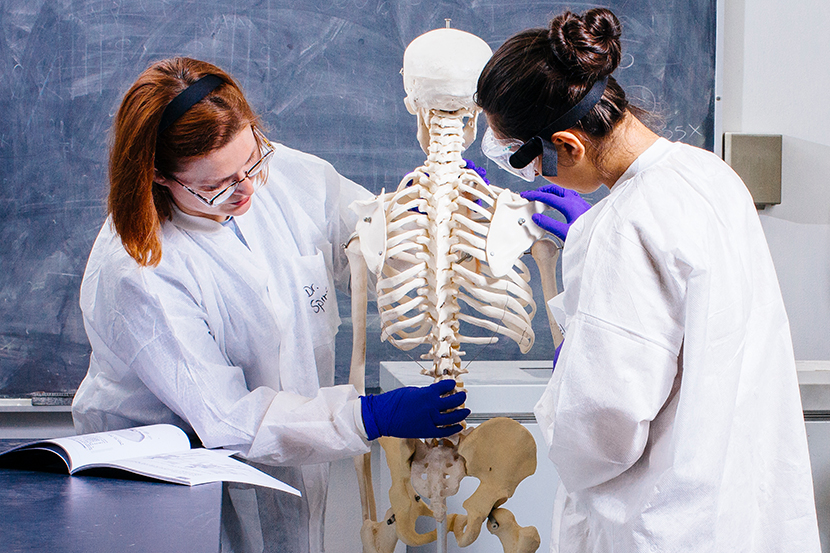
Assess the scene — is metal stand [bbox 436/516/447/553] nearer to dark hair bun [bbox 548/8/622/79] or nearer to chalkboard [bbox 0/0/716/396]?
chalkboard [bbox 0/0/716/396]

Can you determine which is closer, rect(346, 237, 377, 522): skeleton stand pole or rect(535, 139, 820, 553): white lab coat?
rect(535, 139, 820, 553): white lab coat

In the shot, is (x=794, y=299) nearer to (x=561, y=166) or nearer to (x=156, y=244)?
(x=561, y=166)

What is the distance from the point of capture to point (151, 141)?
1208mm

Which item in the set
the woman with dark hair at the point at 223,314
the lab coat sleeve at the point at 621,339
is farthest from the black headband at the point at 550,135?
the woman with dark hair at the point at 223,314

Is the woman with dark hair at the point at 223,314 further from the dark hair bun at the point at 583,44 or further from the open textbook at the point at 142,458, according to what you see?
the dark hair bun at the point at 583,44

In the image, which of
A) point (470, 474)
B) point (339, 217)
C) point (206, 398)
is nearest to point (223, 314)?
point (206, 398)

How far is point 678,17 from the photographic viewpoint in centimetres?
229

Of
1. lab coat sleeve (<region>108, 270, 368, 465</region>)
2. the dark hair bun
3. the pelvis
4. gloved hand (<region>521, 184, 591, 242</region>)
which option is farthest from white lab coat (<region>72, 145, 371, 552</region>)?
the dark hair bun

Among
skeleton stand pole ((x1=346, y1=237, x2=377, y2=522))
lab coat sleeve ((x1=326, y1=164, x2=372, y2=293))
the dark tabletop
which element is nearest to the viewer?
the dark tabletop

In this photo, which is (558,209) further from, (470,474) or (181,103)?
(181,103)

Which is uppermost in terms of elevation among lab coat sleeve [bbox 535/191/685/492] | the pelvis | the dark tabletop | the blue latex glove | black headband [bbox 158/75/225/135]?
black headband [bbox 158/75/225/135]

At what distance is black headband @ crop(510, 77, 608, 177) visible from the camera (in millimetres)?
910

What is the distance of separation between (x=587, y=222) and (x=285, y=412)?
0.71 metres

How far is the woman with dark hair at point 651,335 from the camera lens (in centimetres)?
82
